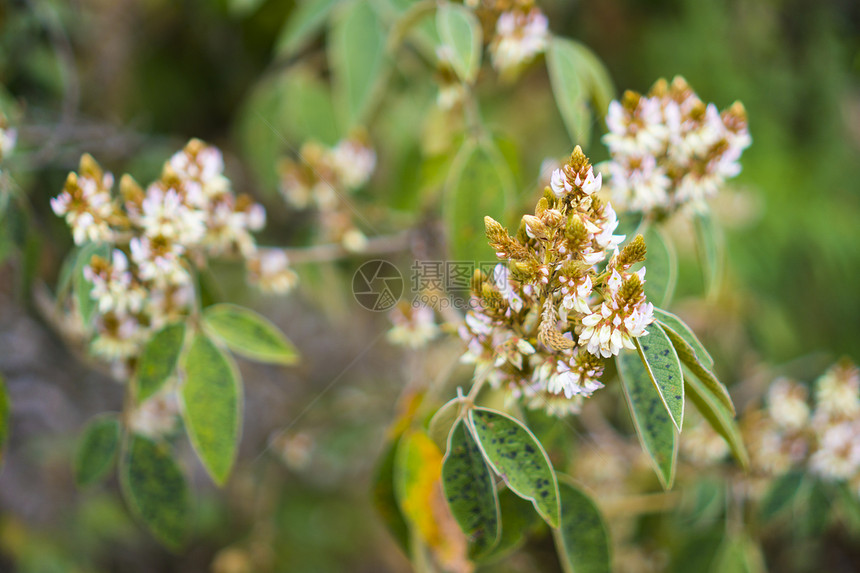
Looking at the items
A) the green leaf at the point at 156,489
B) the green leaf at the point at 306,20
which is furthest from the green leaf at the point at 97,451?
the green leaf at the point at 306,20

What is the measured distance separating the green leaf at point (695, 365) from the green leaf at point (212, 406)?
550mm

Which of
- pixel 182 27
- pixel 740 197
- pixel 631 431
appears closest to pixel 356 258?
pixel 631 431

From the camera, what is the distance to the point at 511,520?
2.54ft

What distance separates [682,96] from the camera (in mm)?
792

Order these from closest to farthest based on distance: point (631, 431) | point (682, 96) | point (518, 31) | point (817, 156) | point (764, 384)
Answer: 1. point (682, 96)
2. point (518, 31)
3. point (764, 384)
4. point (631, 431)
5. point (817, 156)

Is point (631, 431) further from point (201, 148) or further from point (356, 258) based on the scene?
point (201, 148)

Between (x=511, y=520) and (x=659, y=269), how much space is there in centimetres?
37

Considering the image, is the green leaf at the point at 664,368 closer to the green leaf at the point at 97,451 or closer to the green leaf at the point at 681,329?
the green leaf at the point at 681,329

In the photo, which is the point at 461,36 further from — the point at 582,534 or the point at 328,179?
the point at 582,534

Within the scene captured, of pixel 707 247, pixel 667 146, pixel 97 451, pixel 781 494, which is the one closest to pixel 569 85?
pixel 667 146

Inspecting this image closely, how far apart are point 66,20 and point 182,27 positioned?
0.97 ft

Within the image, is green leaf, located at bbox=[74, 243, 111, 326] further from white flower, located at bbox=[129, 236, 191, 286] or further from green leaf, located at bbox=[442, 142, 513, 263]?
green leaf, located at bbox=[442, 142, 513, 263]

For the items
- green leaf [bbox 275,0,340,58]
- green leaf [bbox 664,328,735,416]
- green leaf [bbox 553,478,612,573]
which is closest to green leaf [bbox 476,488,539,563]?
green leaf [bbox 553,478,612,573]

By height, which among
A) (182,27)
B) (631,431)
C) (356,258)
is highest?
(182,27)
